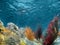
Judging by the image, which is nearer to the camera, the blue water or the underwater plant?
the underwater plant

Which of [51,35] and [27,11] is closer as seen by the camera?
[51,35]

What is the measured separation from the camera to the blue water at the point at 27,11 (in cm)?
1245

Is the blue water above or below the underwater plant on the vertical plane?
below

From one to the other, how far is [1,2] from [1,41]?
9.31 meters

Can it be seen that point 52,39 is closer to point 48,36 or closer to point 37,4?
point 48,36

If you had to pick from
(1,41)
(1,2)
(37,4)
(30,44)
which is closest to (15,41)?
(1,41)

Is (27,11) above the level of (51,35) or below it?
below

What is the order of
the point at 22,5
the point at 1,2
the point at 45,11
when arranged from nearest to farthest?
1. the point at 1,2
2. the point at 22,5
3. the point at 45,11

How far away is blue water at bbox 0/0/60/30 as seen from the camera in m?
12.5

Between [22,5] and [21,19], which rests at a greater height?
[22,5]

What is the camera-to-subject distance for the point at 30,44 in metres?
4.03

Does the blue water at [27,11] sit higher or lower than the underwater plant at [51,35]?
lower

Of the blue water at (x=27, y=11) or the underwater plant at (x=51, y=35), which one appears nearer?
the underwater plant at (x=51, y=35)

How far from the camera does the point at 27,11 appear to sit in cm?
1309
